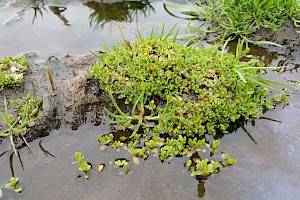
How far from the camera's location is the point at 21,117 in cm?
384

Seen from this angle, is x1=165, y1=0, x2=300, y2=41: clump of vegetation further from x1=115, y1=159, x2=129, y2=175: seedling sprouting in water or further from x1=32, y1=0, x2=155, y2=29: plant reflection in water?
x1=115, y1=159, x2=129, y2=175: seedling sprouting in water

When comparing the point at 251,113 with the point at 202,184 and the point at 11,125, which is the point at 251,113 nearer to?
the point at 202,184

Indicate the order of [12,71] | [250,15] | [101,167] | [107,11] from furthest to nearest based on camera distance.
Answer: [107,11] → [250,15] → [12,71] → [101,167]

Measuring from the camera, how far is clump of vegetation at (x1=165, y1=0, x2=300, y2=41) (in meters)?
5.23


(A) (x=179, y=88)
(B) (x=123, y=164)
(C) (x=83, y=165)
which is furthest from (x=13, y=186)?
(A) (x=179, y=88)

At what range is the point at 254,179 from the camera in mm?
3436

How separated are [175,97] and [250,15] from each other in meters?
2.27

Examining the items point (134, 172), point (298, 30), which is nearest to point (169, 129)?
point (134, 172)

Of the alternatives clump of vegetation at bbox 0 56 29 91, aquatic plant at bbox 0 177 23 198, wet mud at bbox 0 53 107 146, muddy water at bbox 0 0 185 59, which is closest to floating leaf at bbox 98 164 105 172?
wet mud at bbox 0 53 107 146

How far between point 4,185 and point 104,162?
98 cm

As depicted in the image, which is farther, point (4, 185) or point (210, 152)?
point (210, 152)

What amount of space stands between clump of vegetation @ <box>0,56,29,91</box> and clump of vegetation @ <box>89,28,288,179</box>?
878 mm

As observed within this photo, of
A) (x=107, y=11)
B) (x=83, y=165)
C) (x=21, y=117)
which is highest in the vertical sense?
(x=107, y=11)

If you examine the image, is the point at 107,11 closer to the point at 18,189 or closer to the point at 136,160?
the point at 136,160
